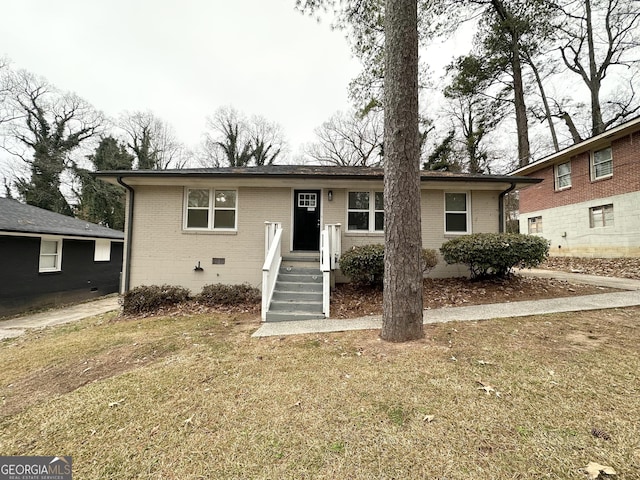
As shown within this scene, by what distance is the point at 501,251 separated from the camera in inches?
251

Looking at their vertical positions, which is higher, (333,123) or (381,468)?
(333,123)

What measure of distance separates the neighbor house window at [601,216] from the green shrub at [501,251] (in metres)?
8.14

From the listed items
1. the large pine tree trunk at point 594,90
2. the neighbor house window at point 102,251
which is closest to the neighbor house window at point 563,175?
the large pine tree trunk at point 594,90

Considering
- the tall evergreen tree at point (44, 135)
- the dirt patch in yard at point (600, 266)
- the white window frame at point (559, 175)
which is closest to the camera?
the dirt patch in yard at point (600, 266)

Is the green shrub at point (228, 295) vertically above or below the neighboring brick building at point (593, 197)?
below

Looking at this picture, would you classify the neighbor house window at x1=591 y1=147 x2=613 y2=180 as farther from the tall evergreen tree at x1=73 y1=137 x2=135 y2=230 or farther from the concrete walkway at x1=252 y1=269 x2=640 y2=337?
the tall evergreen tree at x1=73 y1=137 x2=135 y2=230

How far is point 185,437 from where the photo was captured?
207cm

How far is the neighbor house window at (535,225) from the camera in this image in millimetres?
14817

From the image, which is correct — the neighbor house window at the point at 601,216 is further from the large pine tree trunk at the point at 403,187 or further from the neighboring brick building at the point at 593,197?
the large pine tree trunk at the point at 403,187

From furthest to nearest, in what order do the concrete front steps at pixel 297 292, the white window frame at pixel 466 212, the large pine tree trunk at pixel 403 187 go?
the white window frame at pixel 466 212
the concrete front steps at pixel 297 292
the large pine tree trunk at pixel 403 187

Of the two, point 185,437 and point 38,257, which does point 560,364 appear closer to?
point 185,437

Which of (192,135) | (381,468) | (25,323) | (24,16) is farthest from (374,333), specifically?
(192,135)

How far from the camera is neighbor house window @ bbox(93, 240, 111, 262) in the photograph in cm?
1382

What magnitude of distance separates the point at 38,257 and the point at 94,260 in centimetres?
282
